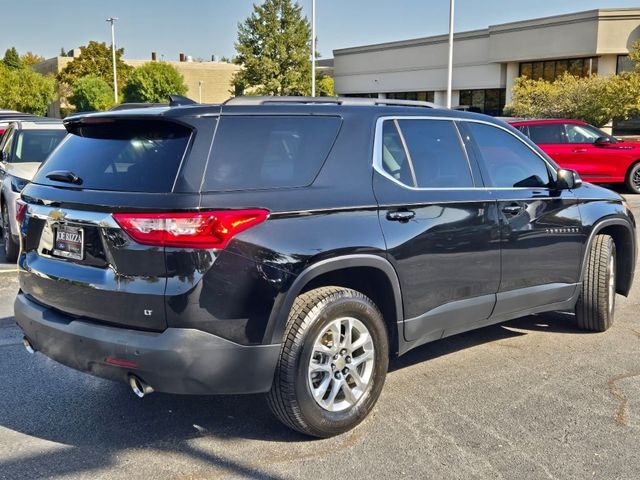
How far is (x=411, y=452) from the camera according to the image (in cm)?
364

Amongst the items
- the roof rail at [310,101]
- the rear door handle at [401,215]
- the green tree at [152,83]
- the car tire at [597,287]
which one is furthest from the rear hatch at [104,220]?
the green tree at [152,83]

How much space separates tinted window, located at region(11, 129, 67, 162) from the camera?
30.9 ft

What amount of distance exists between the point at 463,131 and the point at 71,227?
268 cm

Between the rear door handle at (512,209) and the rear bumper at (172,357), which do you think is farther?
the rear door handle at (512,209)

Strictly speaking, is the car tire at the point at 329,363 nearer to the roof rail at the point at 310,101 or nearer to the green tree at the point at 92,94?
the roof rail at the point at 310,101

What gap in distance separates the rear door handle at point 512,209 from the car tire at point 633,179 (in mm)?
12245

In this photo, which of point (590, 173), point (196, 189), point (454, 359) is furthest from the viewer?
point (590, 173)

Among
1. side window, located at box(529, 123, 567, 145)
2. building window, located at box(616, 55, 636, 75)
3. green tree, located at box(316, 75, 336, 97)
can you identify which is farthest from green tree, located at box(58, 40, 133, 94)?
side window, located at box(529, 123, 567, 145)

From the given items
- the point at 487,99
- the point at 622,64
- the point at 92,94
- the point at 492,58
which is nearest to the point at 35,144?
the point at 622,64

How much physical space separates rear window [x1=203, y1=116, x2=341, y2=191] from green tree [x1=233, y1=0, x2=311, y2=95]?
185 ft

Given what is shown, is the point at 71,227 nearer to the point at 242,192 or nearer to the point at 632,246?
the point at 242,192

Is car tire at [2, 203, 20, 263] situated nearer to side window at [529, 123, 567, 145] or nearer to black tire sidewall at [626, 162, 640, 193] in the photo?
side window at [529, 123, 567, 145]

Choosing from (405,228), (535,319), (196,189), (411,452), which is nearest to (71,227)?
(196,189)

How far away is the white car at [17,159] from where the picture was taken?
8.23 meters
